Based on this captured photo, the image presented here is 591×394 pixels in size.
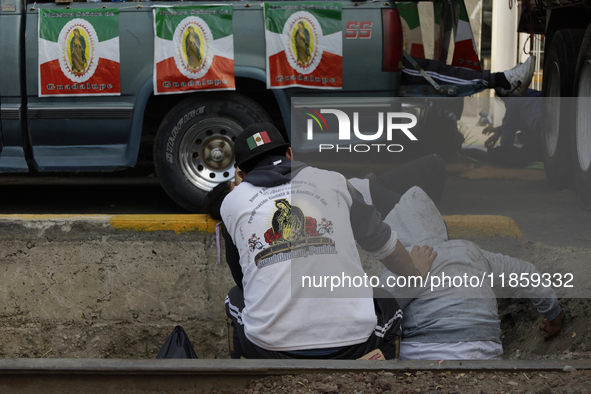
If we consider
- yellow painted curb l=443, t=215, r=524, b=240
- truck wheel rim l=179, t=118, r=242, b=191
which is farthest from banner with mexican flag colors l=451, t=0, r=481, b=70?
yellow painted curb l=443, t=215, r=524, b=240

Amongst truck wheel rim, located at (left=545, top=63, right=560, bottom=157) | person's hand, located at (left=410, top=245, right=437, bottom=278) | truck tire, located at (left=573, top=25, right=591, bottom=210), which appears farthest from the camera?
truck wheel rim, located at (left=545, top=63, right=560, bottom=157)

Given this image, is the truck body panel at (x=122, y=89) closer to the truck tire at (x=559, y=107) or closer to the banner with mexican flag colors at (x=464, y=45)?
the truck tire at (x=559, y=107)

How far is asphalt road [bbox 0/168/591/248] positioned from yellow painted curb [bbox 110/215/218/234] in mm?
1563

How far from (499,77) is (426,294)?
377cm

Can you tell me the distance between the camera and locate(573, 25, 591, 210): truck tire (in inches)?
193

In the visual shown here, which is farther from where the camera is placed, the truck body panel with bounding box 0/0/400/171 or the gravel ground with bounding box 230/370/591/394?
the truck body panel with bounding box 0/0/400/171

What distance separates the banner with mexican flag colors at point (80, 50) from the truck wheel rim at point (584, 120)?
3938 mm

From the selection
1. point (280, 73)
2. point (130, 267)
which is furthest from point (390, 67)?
point (130, 267)

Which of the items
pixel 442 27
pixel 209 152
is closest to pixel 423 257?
pixel 209 152

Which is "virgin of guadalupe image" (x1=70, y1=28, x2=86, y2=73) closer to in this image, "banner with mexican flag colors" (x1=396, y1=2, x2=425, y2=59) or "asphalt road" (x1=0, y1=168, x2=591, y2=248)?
"asphalt road" (x1=0, y1=168, x2=591, y2=248)

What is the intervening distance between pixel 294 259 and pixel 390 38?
108 inches

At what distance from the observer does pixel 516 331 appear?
3.73 meters

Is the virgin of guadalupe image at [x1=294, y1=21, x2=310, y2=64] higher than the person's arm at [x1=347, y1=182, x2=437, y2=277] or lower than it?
higher

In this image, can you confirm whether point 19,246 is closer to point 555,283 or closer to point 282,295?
point 282,295
